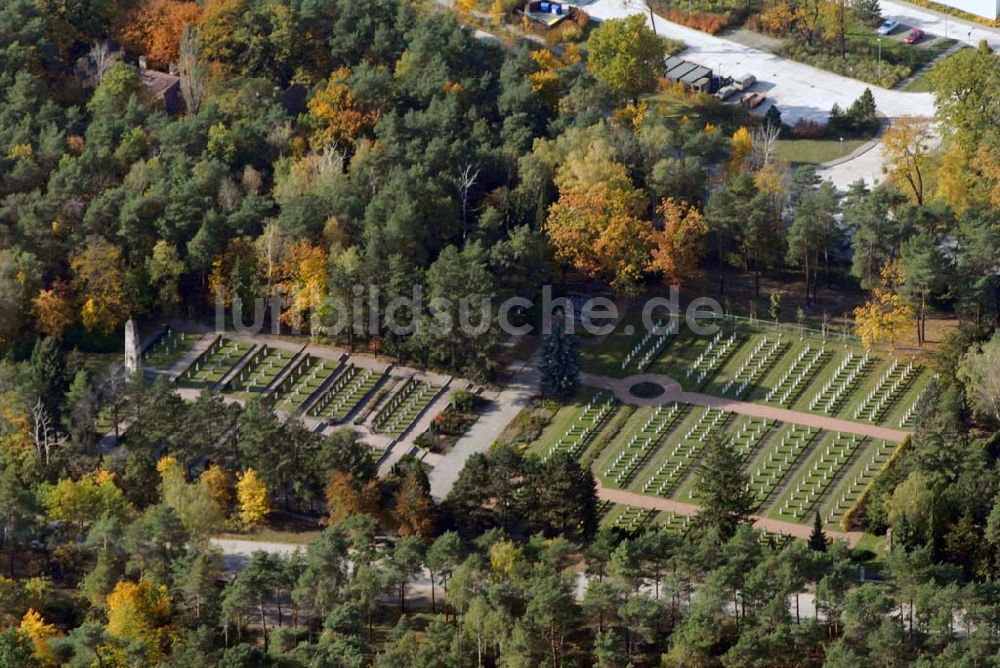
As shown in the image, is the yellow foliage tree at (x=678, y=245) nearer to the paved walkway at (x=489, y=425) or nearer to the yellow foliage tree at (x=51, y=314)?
the paved walkway at (x=489, y=425)

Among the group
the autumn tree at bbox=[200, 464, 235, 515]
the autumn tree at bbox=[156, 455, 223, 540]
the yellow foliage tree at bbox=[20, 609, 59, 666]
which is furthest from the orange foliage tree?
the yellow foliage tree at bbox=[20, 609, 59, 666]

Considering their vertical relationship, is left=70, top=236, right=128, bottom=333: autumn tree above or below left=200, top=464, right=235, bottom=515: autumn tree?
above

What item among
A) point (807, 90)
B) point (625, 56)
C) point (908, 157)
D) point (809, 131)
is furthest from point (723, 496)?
point (807, 90)

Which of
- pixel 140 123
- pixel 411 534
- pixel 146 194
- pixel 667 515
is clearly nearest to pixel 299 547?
pixel 411 534

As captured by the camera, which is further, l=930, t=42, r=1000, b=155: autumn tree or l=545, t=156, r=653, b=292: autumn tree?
l=930, t=42, r=1000, b=155: autumn tree

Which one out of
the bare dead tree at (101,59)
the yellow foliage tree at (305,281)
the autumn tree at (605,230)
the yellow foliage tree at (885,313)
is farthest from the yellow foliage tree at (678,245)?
the bare dead tree at (101,59)

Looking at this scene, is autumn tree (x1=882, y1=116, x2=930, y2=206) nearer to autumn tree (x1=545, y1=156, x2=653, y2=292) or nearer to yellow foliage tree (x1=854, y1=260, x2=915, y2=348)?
yellow foliage tree (x1=854, y1=260, x2=915, y2=348)
